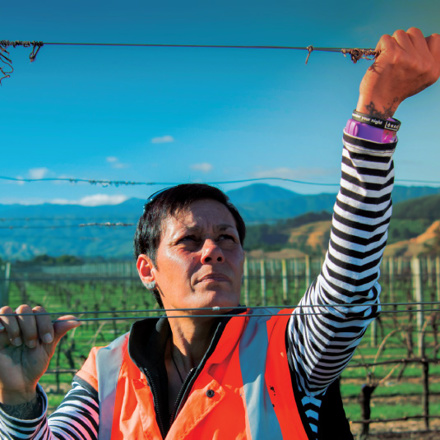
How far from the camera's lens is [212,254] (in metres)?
1.64

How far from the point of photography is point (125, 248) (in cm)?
14100

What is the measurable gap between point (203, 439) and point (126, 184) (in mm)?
2773

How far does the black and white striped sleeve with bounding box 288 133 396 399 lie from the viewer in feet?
4.14

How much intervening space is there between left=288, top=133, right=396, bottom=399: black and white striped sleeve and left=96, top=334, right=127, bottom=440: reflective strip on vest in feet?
2.20

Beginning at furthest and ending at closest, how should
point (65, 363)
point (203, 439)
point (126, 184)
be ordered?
point (65, 363) < point (126, 184) < point (203, 439)

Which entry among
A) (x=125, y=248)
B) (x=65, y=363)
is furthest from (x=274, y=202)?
(x=65, y=363)

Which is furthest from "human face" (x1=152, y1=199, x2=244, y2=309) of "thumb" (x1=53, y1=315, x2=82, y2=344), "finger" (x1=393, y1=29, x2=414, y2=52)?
"finger" (x1=393, y1=29, x2=414, y2=52)

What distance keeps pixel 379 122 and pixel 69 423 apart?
52.1 inches

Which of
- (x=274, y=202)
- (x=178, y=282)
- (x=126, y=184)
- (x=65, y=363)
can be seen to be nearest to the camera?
(x=178, y=282)

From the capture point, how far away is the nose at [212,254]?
1.64 meters

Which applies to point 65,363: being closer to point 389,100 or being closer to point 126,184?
point 126,184

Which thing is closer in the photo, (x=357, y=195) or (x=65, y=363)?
(x=357, y=195)

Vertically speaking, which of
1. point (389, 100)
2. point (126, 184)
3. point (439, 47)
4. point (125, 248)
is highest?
point (125, 248)

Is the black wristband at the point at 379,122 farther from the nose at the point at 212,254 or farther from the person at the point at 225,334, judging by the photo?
the nose at the point at 212,254
